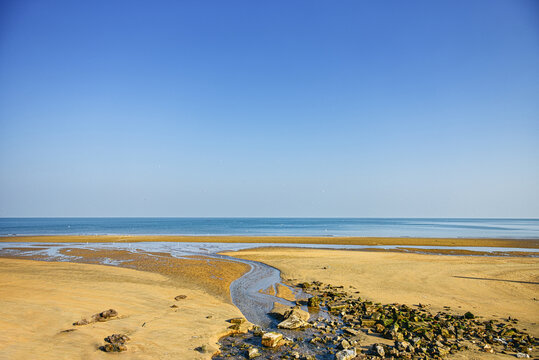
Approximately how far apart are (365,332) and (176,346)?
24.3 feet

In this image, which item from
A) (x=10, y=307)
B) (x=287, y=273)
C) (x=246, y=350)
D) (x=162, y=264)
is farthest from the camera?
(x=162, y=264)

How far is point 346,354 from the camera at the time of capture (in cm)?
886

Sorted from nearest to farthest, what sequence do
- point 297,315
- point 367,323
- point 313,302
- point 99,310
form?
1. point 367,323
2. point 297,315
3. point 99,310
4. point 313,302

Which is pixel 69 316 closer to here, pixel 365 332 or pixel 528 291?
pixel 365 332

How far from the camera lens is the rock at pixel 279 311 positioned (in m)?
13.1

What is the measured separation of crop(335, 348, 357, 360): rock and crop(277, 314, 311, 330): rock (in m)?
2.91

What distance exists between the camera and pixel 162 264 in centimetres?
2742

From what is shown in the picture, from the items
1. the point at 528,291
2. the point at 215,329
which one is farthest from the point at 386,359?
the point at 528,291

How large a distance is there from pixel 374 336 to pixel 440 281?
1259cm

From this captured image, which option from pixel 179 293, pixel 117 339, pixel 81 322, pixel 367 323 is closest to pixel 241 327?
pixel 117 339

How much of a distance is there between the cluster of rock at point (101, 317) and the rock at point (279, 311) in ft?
23.9

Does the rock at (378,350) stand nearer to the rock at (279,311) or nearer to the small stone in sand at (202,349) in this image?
the rock at (279,311)

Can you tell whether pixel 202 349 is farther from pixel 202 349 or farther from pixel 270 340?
pixel 270 340

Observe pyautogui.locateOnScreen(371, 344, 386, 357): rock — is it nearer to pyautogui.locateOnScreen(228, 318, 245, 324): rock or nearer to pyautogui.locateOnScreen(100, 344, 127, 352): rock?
pyautogui.locateOnScreen(228, 318, 245, 324): rock
